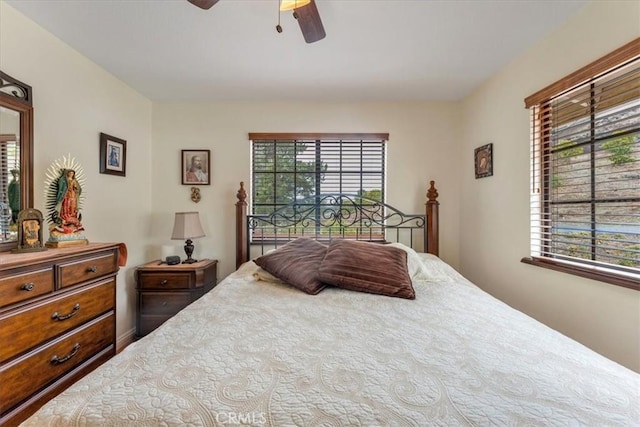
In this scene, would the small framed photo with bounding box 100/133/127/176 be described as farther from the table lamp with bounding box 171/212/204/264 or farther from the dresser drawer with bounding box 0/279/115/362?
the dresser drawer with bounding box 0/279/115/362

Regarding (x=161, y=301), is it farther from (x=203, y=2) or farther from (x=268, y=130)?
(x=203, y=2)

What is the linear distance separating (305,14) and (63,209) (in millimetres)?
1858

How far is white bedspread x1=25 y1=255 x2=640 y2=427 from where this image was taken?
712 mm

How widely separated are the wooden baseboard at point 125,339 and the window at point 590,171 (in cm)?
341

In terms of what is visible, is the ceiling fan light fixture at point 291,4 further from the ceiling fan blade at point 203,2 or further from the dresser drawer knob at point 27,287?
the dresser drawer knob at point 27,287

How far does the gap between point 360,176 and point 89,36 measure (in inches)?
94.8

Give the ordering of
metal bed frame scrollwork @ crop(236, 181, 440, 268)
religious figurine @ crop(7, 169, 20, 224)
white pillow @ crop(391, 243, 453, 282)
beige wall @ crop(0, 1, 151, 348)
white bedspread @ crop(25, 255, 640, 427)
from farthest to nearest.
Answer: metal bed frame scrollwork @ crop(236, 181, 440, 268), white pillow @ crop(391, 243, 453, 282), beige wall @ crop(0, 1, 151, 348), religious figurine @ crop(7, 169, 20, 224), white bedspread @ crop(25, 255, 640, 427)

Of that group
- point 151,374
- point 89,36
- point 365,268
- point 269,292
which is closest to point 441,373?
point 151,374

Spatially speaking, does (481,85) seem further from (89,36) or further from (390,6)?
(89,36)

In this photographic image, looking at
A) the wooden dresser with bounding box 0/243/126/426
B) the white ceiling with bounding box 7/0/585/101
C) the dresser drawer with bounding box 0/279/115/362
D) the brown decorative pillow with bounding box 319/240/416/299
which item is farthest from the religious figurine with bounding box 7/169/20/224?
the brown decorative pillow with bounding box 319/240/416/299

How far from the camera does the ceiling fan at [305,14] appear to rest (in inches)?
51.9

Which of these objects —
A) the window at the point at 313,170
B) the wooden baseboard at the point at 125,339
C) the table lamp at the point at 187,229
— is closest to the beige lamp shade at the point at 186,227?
the table lamp at the point at 187,229

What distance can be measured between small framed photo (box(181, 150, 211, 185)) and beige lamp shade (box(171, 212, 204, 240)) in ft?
1.41

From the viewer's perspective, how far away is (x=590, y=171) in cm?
163
